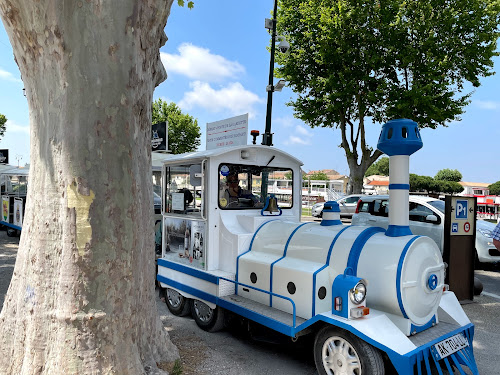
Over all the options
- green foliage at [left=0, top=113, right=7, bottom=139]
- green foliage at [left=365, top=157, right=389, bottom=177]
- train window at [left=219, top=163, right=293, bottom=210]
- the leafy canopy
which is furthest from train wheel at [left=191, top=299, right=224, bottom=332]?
green foliage at [left=365, top=157, right=389, bottom=177]

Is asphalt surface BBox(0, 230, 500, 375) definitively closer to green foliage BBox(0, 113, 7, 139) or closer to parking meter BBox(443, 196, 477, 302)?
parking meter BBox(443, 196, 477, 302)

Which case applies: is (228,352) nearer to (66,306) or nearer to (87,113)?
(66,306)

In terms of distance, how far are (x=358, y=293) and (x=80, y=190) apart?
2372mm

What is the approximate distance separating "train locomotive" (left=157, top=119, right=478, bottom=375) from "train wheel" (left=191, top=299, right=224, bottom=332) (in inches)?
0.7

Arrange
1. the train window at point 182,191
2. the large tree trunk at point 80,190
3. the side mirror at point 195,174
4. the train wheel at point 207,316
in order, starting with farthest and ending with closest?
1. the train window at point 182,191
2. the side mirror at point 195,174
3. the train wheel at point 207,316
4. the large tree trunk at point 80,190

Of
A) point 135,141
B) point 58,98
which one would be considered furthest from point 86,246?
point 58,98

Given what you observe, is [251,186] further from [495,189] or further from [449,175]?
[449,175]

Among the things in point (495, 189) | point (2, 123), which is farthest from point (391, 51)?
point (495, 189)

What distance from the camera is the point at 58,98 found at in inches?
112

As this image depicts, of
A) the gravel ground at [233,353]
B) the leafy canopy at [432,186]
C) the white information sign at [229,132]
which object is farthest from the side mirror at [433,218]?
the leafy canopy at [432,186]

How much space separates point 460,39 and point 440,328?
1514cm

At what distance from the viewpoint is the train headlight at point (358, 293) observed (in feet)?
10.4

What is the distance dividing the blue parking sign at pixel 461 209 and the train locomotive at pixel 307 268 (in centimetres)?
263

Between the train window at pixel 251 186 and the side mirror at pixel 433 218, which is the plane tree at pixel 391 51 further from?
the train window at pixel 251 186
